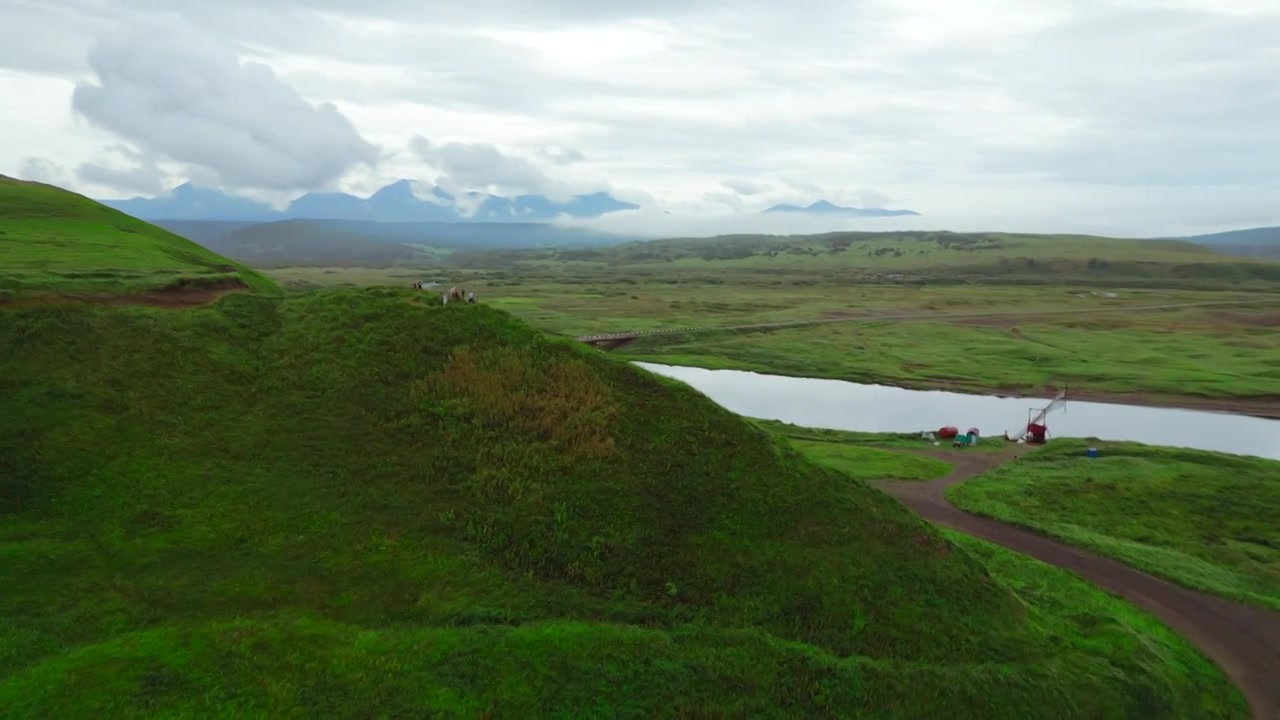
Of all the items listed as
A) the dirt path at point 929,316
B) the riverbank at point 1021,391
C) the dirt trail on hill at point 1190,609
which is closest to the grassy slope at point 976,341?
the riverbank at point 1021,391

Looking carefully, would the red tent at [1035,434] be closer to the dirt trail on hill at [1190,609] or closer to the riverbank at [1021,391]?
the dirt trail on hill at [1190,609]

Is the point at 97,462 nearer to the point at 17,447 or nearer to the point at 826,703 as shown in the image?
the point at 17,447

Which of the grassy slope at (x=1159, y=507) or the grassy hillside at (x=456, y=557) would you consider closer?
the grassy hillside at (x=456, y=557)

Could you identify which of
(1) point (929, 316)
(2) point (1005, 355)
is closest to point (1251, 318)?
(1) point (929, 316)

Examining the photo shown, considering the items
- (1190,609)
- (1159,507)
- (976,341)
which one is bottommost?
(1190,609)

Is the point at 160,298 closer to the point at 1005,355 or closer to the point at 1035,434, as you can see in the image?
the point at 1035,434

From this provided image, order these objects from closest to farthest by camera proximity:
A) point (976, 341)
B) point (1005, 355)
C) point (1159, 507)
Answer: point (1159, 507) → point (1005, 355) → point (976, 341)
